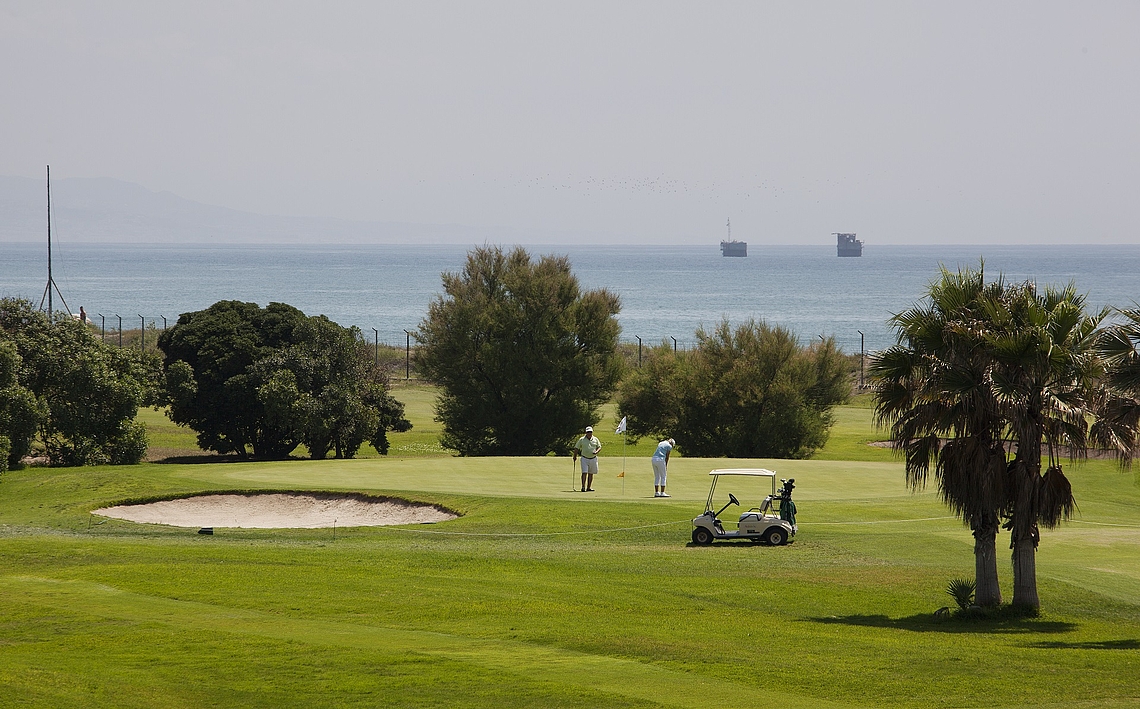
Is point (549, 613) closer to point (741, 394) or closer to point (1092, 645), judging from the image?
point (1092, 645)

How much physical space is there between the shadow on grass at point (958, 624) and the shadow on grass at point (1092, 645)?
0.82 m

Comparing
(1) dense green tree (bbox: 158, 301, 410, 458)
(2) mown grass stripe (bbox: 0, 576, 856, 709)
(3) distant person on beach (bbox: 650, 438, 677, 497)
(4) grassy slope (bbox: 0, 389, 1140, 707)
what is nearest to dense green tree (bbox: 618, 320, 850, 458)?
(1) dense green tree (bbox: 158, 301, 410, 458)

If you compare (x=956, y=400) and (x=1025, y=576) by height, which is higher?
(x=956, y=400)

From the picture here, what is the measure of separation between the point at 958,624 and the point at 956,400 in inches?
130

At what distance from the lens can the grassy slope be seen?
11555mm

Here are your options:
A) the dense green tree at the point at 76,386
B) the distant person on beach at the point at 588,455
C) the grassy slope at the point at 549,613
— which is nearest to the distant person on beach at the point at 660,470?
the grassy slope at the point at 549,613

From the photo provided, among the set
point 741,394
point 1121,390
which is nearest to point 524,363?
point 741,394

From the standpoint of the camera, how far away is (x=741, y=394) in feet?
162

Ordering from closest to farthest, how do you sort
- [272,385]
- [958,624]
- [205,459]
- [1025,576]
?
[958,624]
[1025,576]
[272,385]
[205,459]

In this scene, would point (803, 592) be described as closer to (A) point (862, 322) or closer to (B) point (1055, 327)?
(B) point (1055, 327)

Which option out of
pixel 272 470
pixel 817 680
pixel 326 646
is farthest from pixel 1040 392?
pixel 272 470

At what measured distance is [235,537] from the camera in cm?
2364

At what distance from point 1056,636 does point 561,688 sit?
7.82 metres

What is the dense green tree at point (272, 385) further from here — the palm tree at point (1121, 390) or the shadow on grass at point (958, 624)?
the palm tree at point (1121, 390)
